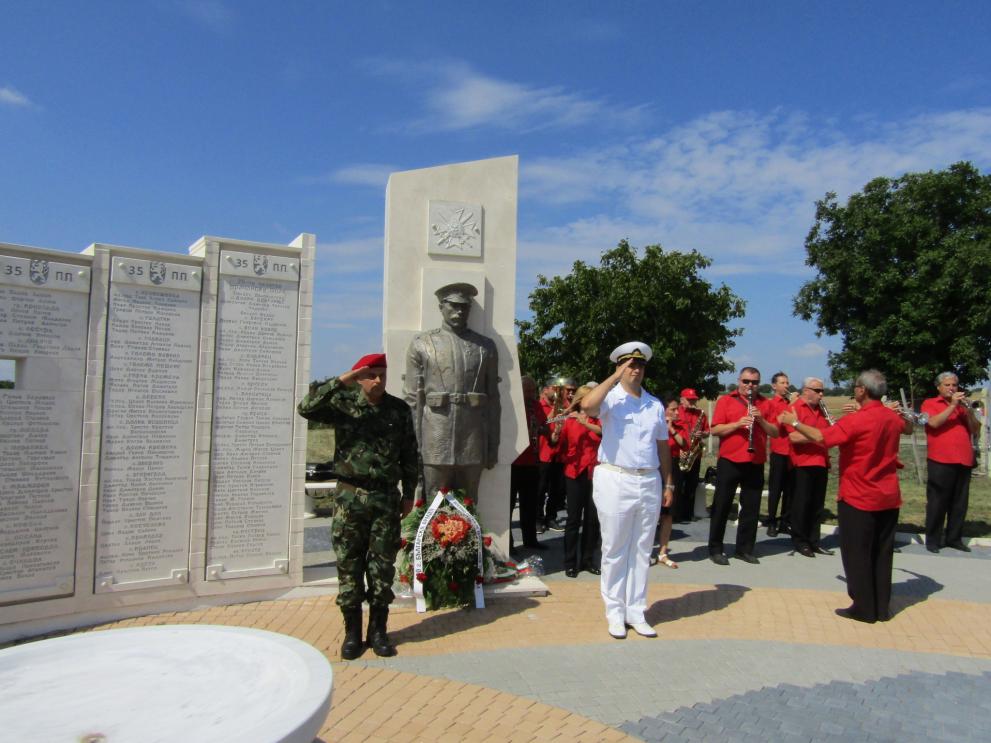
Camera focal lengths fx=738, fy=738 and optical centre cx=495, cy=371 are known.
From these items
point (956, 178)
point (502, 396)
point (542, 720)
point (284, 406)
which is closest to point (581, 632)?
point (542, 720)

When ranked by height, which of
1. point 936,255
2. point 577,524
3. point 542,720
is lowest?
point 542,720

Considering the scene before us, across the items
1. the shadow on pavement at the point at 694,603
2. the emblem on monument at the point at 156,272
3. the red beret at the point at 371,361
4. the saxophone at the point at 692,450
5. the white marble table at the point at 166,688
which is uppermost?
the emblem on monument at the point at 156,272

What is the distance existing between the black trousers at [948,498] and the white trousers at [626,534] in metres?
4.87

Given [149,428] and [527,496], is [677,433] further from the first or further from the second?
[149,428]

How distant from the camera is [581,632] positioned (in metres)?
5.29

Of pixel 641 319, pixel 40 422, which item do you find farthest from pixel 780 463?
pixel 641 319

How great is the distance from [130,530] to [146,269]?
1971mm

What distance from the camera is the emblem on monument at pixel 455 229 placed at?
6785mm

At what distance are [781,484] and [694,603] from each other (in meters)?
3.55

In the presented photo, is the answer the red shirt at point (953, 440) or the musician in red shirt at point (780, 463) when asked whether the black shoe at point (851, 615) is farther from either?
the red shirt at point (953, 440)

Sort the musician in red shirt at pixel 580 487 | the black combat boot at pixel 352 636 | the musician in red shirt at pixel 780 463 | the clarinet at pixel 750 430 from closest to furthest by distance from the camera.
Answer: the black combat boot at pixel 352 636
the musician in red shirt at pixel 580 487
the clarinet at pixel 750 430
the musician in red shirt at pixel 780 463

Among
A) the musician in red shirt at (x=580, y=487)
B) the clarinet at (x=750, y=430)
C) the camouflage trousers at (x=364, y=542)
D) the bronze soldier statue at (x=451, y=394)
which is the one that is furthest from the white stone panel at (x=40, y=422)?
the clarinet at (x=750, y=430)

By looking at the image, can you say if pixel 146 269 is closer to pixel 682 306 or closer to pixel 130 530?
pixel 130 530

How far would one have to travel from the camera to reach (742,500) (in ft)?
25.6
